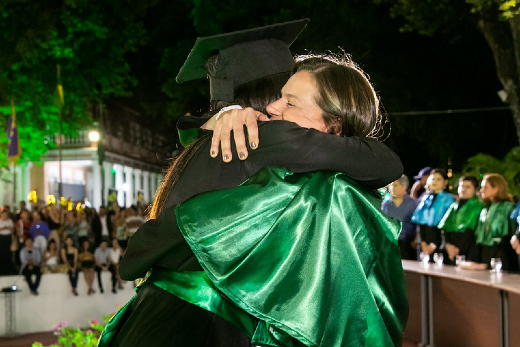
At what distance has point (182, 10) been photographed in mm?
21438

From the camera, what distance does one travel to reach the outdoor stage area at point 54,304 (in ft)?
31.2

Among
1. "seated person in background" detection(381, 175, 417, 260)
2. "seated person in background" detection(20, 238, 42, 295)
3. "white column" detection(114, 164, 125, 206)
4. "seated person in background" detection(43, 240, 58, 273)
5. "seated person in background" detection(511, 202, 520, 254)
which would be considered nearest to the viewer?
"seated person in background" detection(511, 202, 520, 254)

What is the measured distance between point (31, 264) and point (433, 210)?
20.2ft

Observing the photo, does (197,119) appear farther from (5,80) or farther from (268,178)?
(5,80)

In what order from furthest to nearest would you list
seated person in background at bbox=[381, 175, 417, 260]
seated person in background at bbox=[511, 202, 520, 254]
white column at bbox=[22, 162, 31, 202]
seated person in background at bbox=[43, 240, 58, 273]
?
white column at bbox=[22, 162, 31, 202], seated person in background at bbox=[43, 240, 58, 273], seated person in background at bbox=[381, 175, 417, 260], seated person in background at bbox=[511, 202, 520, 254]

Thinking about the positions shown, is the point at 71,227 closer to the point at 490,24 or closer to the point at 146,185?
the point at 490,24

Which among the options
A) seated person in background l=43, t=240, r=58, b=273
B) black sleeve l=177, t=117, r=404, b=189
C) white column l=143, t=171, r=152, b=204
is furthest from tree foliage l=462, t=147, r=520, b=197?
white column l=143, t=171, r=152, b=204

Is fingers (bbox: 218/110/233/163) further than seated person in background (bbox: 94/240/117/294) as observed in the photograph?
No

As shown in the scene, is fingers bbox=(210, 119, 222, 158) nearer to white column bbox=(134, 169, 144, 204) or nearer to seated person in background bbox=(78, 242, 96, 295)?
seated person in background bbox=(78, 242, 96, 295)

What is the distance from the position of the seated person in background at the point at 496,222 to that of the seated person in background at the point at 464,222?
0.27 m

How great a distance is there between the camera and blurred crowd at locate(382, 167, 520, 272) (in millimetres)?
7902

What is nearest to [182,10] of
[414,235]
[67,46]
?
[67,46]

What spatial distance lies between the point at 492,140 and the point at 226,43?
1965 centimetres

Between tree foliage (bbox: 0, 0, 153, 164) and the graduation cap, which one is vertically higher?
tree foliage (bbox: 0, 0, 153, 164)
